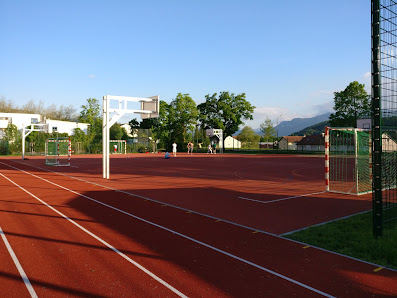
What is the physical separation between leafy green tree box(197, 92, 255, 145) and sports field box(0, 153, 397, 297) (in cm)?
4885

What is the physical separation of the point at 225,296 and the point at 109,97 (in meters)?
13.8

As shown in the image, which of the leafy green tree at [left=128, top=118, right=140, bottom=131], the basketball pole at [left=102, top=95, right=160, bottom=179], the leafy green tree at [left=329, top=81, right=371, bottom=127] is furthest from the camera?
the leafy green tree at [left=128, top=118, right=140, bottom=131]

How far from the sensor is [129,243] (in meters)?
5.32

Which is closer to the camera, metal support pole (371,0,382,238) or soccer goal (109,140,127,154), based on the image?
metal support pole (371,0,382,238)

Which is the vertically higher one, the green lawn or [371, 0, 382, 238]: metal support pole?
[371, 0, 382, 238]: metal support pole

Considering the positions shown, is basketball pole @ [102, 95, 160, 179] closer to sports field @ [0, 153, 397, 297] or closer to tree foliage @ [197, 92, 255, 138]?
sports field @ [0, 153, 397, 297]

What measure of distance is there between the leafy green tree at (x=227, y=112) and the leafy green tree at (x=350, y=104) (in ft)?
53.8

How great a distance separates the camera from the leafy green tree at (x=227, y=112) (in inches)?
2274

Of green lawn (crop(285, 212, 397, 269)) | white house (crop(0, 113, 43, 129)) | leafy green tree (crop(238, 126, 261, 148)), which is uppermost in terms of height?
white house (crop(0, 113, 43, 129))

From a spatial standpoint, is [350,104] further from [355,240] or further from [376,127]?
[355,240]

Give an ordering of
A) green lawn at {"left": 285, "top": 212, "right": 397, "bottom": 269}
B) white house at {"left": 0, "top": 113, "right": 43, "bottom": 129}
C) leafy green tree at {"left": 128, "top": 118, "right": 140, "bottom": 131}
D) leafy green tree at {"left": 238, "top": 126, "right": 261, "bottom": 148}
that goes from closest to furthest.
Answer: green lawn at {"left": 285, "top": 212, "right": 397, "bottom": 269}, white house at {"left": 0, "top": 113, "right": 43, "bottom": 129}, leafy green tree at {"left": 128, "top": 118, "right": 140, "bottom": 131}, leafy green tree at {"left": 238, "top": 126, "right": 261, "bottom": 148}

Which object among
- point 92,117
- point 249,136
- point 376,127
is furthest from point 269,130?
point 376,127

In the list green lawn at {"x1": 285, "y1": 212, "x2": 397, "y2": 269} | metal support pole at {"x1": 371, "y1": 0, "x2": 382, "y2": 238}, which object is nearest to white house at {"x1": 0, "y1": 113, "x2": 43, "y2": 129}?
green lawn at {"x1": 285, "y1": 212, "x2": 397, "y2": 269}

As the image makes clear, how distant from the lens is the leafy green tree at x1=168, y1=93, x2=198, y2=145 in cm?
5750
